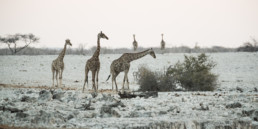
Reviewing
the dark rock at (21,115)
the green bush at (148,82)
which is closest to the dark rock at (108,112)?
the dark rock at (21,115)

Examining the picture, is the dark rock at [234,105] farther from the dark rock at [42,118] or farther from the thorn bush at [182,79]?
the thorn bush at [182,79]

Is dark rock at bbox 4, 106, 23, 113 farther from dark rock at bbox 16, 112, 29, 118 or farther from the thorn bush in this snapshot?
the thorn bush

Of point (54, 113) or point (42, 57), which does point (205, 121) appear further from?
point (42, 57)

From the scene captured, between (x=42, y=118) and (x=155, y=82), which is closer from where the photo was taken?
(x=42, y=118)

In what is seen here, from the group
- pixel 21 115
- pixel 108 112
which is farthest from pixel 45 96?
pixel 108 112

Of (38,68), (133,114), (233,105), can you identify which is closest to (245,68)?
(38,68)

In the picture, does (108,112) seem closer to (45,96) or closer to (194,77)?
(45,96)

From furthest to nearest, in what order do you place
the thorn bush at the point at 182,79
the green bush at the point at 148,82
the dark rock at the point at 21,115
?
the thorn bush at the point at 182,79 < the green bush at the point at 148,82 < the dark rock at the point at 21,115

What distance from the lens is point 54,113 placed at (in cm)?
1089

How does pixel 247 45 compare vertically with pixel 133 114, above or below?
above

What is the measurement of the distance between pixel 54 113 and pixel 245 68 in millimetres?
26909

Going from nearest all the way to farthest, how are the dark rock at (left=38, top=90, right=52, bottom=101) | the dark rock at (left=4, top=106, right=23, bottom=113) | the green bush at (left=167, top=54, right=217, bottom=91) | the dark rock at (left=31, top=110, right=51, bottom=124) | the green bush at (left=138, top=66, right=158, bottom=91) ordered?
1. the dark rock at (left=31, top=110, right=51, bottom=124)
2. the dark rock at (left=4, top=106, right=23, bottom=113)
3. the dark rock at (left=38, top=90, right=52, bottom=101)
4. the green bush at (left=138, top=66, right=158, bottom=91)
5. the green bush at (left=167, top=54, right=217, bottom=91)

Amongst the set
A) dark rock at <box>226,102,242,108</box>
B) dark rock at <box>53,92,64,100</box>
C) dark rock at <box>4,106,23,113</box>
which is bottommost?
dark rock at <box>226,102,242,108</box>

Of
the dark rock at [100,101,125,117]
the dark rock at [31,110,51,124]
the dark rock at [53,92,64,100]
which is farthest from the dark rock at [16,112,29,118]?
the dark rock at [53,92,64,100]
